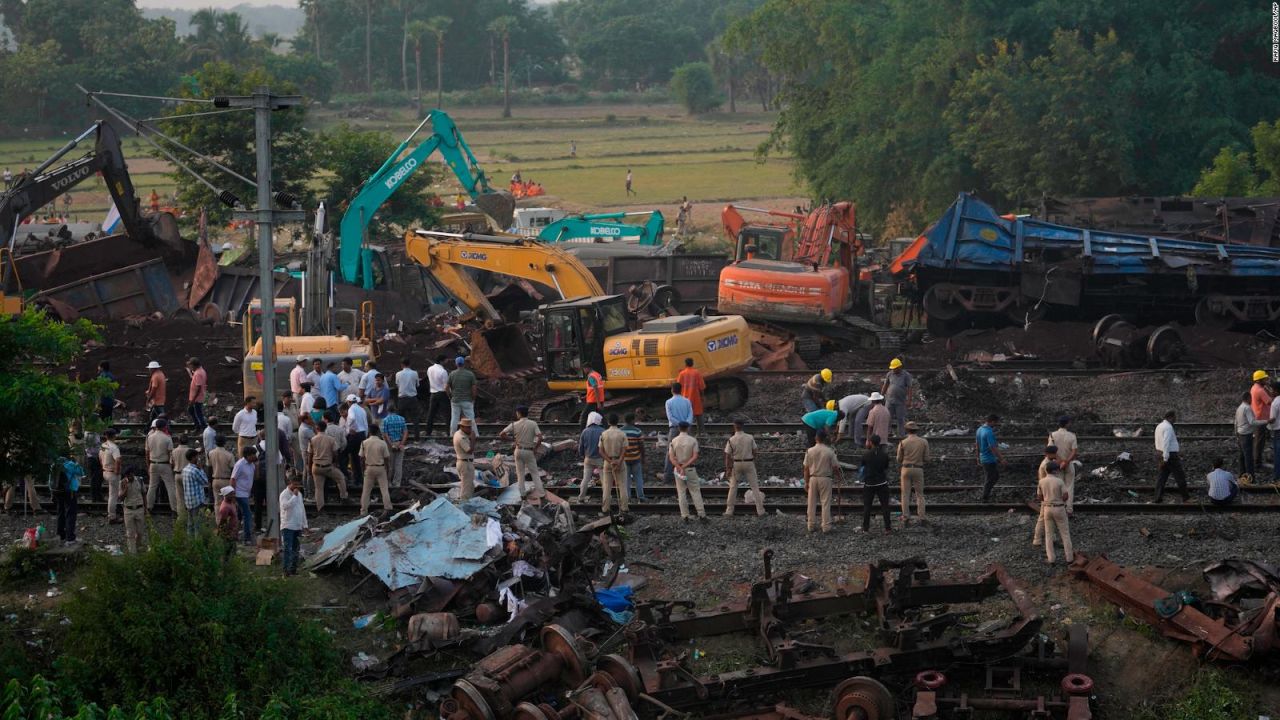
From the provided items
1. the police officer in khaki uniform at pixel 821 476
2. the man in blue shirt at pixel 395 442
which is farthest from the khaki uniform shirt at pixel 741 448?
the man in blue shirt at pixel 395 442

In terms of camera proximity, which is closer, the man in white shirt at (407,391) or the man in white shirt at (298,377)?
the man in white shirt at (298,377)

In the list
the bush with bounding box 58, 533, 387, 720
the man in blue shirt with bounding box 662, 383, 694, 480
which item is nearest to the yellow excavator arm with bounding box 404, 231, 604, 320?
the man in blue shirt with bounding box 662, 383, 694, 480

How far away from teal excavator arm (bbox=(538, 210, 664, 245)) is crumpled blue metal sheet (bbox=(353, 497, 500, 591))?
69.0 ft

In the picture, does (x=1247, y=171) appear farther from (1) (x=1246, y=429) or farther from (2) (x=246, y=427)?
(2) (x=246, y=427)

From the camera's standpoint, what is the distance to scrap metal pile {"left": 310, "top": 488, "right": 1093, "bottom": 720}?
13.0 m

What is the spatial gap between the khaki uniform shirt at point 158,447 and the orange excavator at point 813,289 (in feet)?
42.6

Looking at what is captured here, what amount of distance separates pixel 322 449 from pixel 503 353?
857 cm

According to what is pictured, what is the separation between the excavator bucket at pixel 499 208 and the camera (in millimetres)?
42859

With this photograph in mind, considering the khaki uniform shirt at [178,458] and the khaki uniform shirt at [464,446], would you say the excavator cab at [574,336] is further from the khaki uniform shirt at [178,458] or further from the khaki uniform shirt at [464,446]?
the khaki uniform shirt at [178,458]

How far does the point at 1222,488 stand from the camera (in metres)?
17.5

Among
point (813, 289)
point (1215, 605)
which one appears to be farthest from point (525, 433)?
point (813, 289)

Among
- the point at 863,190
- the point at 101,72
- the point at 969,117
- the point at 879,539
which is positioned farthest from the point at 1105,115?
the point at 101,72

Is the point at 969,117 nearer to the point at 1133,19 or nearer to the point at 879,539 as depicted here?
the point at 1133,19

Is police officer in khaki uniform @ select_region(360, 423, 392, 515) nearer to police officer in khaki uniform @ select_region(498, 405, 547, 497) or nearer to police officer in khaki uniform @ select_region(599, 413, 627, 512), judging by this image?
police officer in khaki uniform @ select_region(498, 405, 547, 497)
